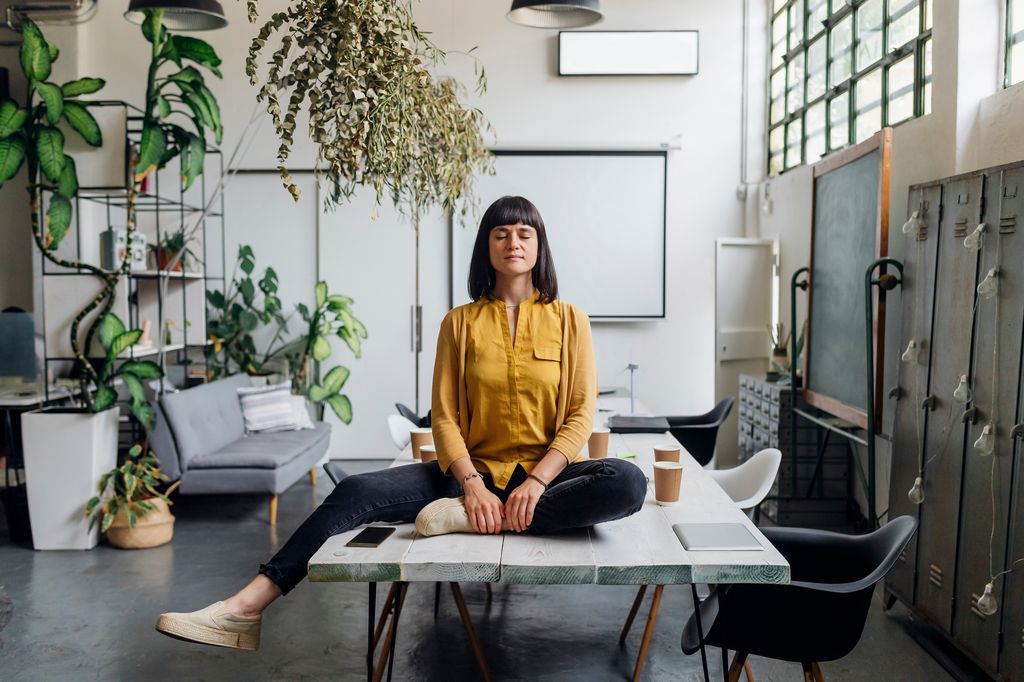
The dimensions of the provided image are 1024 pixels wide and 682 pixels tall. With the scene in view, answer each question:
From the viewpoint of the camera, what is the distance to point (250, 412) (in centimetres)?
602

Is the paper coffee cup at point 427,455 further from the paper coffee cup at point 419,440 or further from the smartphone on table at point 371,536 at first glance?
the smartphone on table at point 371,536

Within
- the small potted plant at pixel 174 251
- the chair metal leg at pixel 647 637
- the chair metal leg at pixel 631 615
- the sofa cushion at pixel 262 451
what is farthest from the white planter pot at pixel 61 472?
the chair metal leg at pixel 647 637

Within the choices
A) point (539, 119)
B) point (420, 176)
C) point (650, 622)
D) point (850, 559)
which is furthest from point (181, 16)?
point (850, 559)

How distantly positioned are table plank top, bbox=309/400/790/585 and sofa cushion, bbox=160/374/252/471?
3072 mm

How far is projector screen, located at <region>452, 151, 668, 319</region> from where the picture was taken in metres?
7.11

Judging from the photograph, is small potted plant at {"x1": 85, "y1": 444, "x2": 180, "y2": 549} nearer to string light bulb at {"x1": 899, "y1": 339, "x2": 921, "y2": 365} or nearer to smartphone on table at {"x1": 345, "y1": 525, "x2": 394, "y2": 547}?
smartphone on table at {"x1": 345, "y1": 525, "x2": 394, "y2": 547}

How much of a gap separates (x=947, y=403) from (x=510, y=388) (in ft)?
5.43

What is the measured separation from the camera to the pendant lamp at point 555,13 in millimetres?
4211

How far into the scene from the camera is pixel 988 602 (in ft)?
9.10

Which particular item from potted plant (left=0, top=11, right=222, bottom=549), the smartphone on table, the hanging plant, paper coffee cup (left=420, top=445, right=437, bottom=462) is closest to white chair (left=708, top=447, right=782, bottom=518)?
paper coffee cup (left=420, top=445, right=437, bottom=462)

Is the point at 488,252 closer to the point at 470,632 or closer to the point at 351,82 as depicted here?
the point at 351,82

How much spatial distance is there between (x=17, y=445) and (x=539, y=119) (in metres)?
4.51

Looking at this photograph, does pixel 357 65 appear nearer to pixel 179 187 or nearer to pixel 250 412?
pixel 250 412

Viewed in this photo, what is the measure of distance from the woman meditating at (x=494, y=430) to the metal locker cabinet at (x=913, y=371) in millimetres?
1499
